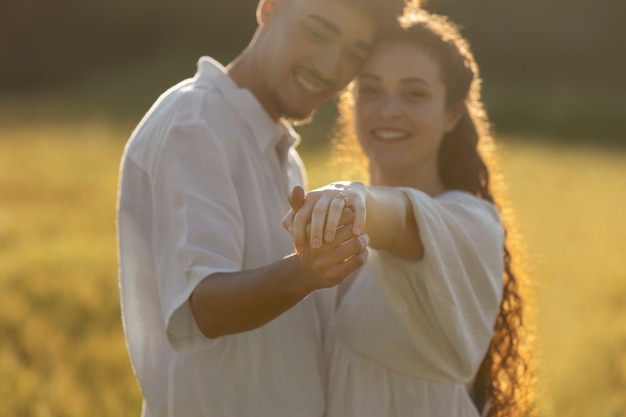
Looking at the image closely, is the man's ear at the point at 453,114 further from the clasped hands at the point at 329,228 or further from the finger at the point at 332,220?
the finger at the point at 332,220

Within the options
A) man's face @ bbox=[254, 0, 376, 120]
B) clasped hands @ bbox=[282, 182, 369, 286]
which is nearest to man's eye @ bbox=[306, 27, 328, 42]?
man's face @ bbox=[254, 0, 376, 120]

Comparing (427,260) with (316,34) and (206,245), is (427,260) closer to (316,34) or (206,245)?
(206,245)

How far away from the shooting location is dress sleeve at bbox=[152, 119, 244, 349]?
271 centimetres

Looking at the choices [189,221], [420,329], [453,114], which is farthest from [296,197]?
[453,114]

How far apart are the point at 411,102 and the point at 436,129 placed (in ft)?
0.43

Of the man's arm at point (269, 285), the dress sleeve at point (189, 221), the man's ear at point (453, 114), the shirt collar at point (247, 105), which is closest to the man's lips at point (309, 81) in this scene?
the shirt collar at point (247, 105)

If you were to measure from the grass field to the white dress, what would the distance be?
194 centimetres

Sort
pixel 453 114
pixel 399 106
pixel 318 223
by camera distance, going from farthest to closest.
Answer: pixel 453 114
pixel 399 106
pixel 318 223

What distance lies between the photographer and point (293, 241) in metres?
2.70

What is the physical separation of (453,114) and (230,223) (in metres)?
1.12

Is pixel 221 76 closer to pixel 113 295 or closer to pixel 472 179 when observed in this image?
pixel 472 179

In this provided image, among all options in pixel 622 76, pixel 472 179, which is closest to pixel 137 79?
pixel 622 76

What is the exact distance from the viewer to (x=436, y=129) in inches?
139

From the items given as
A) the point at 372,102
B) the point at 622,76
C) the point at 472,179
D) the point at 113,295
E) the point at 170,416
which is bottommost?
the point at 622,76
